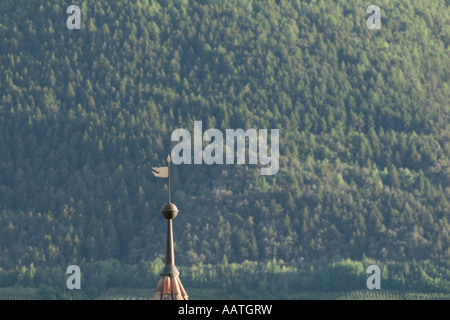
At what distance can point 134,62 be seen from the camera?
528 feet

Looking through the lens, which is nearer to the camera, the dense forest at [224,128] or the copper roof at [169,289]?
the copper roof at [169,289]

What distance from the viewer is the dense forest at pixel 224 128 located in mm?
137875

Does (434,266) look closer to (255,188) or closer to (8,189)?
(255,188)

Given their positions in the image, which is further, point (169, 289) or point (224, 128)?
point (224, 128)

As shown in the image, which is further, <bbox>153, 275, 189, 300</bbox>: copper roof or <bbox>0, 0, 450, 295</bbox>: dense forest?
<bbox>0, 0, 450, 295</bbox>: dense forest

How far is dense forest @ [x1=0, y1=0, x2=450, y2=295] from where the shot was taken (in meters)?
138

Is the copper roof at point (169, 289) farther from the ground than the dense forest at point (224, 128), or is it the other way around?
the dense forest at point (224, 128)

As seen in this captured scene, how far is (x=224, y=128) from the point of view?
152 m

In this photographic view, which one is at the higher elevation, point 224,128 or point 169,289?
point 224,128

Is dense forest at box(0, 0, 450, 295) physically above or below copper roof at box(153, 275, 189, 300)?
above
